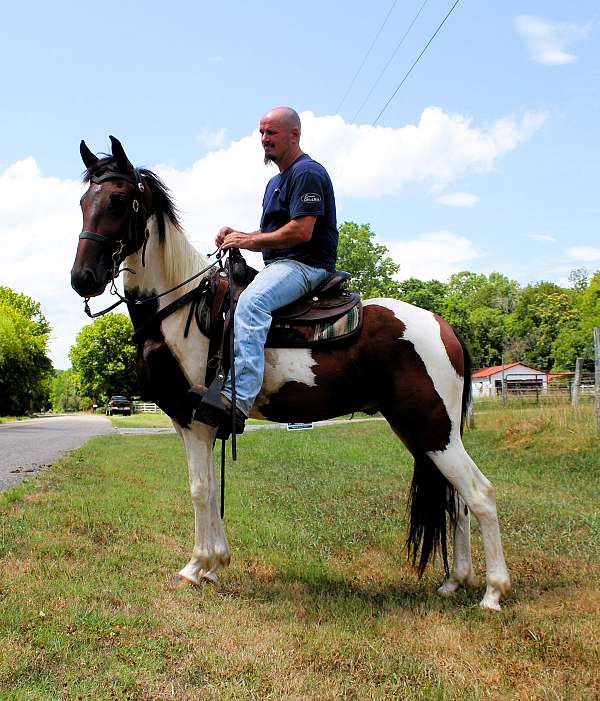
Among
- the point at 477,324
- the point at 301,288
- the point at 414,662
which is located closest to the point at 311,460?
the point at 301,288

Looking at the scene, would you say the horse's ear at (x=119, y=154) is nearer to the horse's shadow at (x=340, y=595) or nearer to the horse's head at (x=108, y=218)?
the horse's head at (x=108, y=218)

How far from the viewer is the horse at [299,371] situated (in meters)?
4.29

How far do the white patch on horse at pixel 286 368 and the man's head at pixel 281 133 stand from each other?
1.45m

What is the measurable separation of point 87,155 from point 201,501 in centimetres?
270

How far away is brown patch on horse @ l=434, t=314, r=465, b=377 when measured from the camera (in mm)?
4414

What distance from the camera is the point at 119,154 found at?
4.45 m

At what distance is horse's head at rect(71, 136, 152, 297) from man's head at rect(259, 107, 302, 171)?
97 centimetres

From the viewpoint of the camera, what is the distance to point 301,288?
4.45 meters

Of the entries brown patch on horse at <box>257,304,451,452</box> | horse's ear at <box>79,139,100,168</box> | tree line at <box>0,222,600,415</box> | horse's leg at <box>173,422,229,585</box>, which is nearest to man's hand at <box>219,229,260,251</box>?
brown patch on horse at <box>257,304,451,452</box>

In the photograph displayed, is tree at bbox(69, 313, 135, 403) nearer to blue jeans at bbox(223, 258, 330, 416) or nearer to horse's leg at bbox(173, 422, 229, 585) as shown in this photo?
horse's leg at bbox(173, 422, 229, 585)

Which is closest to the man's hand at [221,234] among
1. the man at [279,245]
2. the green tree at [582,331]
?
the man at [279,245]

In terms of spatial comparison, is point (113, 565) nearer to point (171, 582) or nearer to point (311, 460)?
point (171, 582)

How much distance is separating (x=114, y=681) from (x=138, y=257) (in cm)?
288

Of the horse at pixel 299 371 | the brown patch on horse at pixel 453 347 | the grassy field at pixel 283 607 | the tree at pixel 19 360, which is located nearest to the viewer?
the grassy field at pixel 283 607
